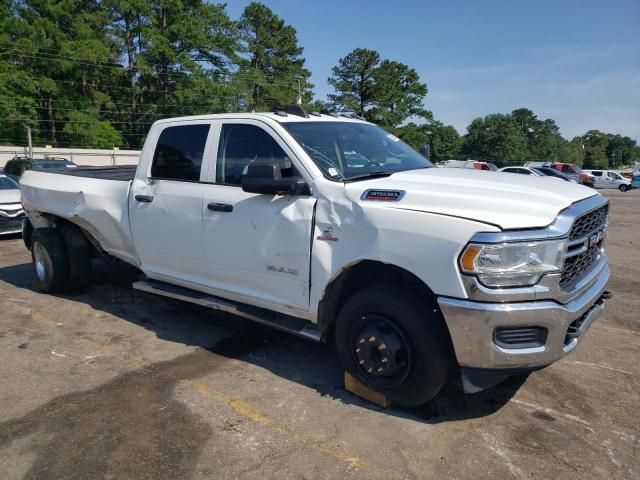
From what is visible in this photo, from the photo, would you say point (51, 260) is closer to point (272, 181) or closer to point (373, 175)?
point (272, 181)

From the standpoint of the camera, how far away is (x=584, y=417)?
3311 millimetres

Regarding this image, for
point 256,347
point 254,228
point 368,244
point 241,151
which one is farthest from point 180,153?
point 368,244

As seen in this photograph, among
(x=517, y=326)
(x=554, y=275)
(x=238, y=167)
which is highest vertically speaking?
(x=238, y=167)

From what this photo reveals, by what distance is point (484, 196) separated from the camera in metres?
3.01

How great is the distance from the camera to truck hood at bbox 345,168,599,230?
2.85m

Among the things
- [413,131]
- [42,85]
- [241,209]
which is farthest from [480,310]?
[413,131]

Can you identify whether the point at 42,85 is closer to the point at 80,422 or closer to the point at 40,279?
the point at 40,279

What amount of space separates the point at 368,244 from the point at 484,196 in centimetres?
76

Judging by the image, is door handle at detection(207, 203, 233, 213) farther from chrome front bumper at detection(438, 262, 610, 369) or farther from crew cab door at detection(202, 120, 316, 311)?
chrome front bumper at detection(438, 262, 610, 369)

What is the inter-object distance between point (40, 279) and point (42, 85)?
161 ft

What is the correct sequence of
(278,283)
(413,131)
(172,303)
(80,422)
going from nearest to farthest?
(80,422) < (278,283) < (172,303) < (413,131)

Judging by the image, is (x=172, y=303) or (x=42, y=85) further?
(x=42, y=85)

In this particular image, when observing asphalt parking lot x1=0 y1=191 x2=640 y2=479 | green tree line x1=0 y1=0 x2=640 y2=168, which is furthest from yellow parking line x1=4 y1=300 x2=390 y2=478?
green tree line x1=0 y1=0 x2=640 y2=168

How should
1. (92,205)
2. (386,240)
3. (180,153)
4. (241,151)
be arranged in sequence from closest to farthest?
(386,240)
(241,151)
(180,153)
(92,205)
